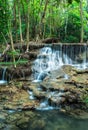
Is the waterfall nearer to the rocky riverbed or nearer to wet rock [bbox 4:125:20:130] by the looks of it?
the rocky riverbed

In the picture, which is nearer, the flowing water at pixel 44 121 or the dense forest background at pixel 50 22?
the flowing water at pixel 44 121

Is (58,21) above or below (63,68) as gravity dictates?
above

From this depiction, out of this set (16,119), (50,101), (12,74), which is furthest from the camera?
(12,74)

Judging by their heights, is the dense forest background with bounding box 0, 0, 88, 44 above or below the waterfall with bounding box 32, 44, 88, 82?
above

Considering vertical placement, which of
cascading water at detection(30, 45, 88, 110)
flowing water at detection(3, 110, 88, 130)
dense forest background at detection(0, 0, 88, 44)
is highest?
dense forest background at detection(0, 0, 88, 44)

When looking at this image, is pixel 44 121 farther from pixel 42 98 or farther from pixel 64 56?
pixel 64 56

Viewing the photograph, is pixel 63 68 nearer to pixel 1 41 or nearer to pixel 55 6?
pixel 1 41

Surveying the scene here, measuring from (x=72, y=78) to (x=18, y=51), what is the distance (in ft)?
16.7

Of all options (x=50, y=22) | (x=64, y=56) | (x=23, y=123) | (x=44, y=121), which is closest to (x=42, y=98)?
(x=44, y=121)

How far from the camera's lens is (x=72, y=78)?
1306 centimetres

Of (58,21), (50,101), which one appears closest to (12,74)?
(50,101)

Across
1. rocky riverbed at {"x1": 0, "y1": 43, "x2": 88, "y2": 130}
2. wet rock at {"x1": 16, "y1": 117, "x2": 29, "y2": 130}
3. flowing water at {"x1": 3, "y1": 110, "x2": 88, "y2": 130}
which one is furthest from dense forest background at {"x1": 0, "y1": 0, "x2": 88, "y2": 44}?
wet rock at {"x1": 16, "y1": 117, "x2": 29, "y2": 130}

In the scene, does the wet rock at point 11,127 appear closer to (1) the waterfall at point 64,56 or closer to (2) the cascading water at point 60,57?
(2) the cascading water at point 60,57

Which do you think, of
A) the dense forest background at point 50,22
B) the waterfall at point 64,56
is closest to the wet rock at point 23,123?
the waterfall at point 64,56
